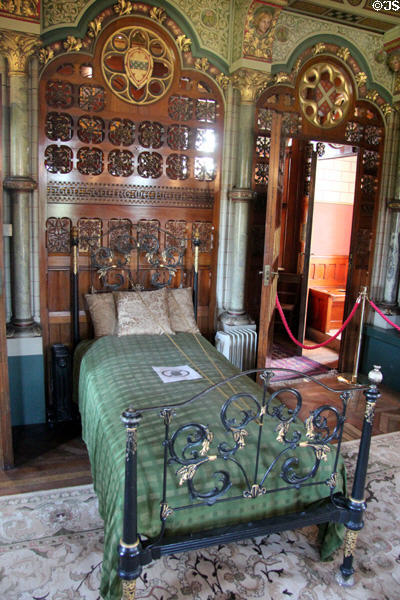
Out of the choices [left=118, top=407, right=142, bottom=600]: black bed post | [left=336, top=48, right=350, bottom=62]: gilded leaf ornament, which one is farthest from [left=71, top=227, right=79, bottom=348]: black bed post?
[left=336, top=48, right=350, bottom=62]: gilded leaf ornament

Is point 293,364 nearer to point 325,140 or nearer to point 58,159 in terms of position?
point 325,140

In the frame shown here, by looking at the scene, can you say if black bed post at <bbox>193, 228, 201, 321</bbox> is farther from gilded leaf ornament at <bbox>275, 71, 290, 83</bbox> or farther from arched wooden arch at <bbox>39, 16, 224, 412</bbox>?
gilded leaf ornament at <bbox>275, 71, 290, 83</bbox>

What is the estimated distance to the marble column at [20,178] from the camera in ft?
13.0

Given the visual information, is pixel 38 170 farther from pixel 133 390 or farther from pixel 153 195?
pixel 133 390

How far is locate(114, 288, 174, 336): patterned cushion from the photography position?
448cm

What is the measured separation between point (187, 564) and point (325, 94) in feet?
16.2

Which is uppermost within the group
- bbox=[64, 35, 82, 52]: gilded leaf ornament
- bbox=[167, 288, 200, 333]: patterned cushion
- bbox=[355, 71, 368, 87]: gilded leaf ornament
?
bbox=[355, 71, 368, 87]: gilded leaf ornament

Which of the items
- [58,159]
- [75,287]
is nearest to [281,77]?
[58,159]

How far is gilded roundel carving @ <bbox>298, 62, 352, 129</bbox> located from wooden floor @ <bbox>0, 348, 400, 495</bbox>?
10.3 feet

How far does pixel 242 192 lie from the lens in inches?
198

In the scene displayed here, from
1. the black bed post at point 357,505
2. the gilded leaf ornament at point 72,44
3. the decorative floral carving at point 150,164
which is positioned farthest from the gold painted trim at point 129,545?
the gilded leaf ornament at point 72,44

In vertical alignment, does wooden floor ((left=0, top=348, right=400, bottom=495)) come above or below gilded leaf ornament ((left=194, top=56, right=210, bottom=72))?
below

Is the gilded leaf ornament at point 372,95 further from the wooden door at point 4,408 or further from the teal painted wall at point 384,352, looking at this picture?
the wooden door at point 4,408

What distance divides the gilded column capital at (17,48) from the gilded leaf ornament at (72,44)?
38cm
